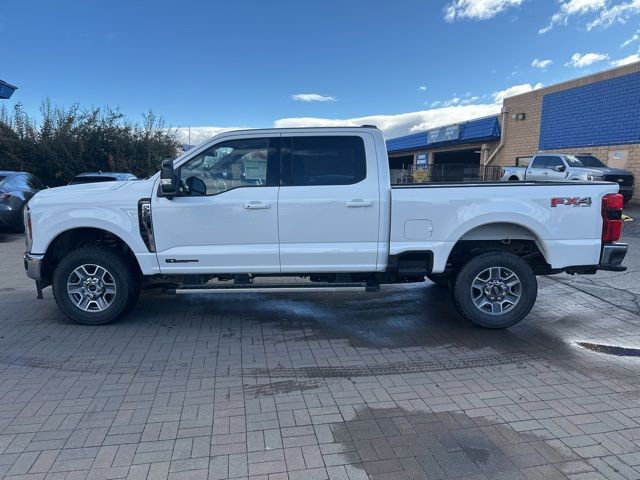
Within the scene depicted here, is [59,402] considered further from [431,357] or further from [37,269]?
[431,357]

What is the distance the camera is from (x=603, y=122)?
21.5m

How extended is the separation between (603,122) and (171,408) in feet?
77.7

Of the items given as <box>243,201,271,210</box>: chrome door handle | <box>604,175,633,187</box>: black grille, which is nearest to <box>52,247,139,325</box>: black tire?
<box>243,201,271,210</box>: chrome door handle

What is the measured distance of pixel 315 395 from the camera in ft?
12.4

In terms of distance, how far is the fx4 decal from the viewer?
509 centimetres

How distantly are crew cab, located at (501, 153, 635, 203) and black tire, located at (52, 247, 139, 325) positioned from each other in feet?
48.0

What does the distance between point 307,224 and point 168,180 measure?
152 centimetres

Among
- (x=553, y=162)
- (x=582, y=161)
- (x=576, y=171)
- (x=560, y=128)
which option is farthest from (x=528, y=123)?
(x=576, y=171)

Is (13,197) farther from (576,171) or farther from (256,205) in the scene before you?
(576,171)

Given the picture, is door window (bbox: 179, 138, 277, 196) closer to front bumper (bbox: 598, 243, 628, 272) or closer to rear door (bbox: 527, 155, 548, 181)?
front bumper (bbox: 598, 243, 628, 272)

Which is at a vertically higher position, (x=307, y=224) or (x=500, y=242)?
(x=307, y=224)

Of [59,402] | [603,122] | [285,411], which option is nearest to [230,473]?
[285,411]

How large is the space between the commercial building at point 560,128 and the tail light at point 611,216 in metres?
9.05

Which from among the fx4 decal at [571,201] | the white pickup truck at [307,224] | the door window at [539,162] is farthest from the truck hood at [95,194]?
the door window at [539,162]
